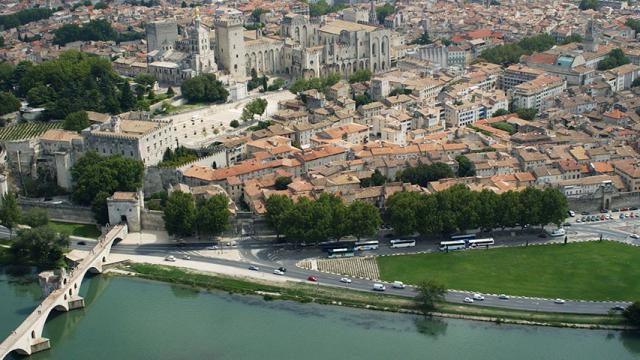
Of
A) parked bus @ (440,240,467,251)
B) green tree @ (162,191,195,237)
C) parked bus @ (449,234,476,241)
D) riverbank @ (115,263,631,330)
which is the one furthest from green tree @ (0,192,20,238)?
parked bus @ (449,234,476,241)

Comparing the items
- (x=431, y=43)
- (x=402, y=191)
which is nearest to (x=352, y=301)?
(x=402, y=191)

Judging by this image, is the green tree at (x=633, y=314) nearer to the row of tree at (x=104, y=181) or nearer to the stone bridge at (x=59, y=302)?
the stone bridge at (x=59, y=302)

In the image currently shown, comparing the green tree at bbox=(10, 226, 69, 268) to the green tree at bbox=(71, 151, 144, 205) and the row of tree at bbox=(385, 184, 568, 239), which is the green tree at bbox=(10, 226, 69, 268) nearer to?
the green tree at bbox=(71, 151, 144, 205)

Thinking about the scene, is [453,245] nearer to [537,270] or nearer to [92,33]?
[537,270]

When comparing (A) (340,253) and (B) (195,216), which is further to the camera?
(B) (195,216)

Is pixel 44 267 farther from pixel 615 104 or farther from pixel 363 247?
pixel 615 104

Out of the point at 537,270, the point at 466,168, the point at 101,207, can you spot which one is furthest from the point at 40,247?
the point at 537,270

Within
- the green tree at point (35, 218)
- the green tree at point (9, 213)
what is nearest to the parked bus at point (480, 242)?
the green tree at point (35, 218)
